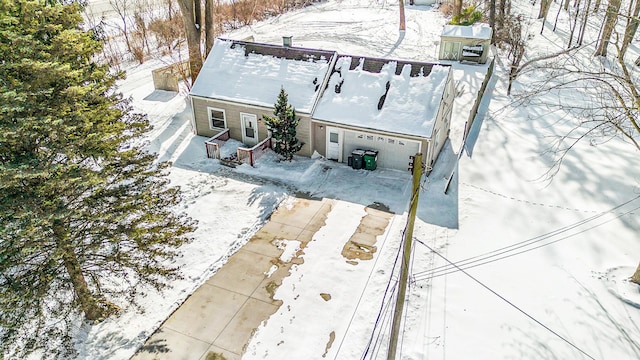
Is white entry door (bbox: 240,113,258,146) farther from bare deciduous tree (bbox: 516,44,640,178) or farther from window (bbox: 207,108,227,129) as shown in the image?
bare deciduous tree (bbox: 516,44,640,178)

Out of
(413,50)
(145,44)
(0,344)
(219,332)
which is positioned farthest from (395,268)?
(145,44)

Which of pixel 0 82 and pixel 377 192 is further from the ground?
pixel 0 82

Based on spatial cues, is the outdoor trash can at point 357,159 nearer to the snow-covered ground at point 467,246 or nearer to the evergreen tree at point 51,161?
the snow-covered ground at point 467,246

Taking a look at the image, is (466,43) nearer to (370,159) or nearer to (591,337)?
(370,159)

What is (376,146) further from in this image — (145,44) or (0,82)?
(145,44)

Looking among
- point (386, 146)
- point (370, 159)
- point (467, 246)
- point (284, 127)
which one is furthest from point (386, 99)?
point (467, 246)

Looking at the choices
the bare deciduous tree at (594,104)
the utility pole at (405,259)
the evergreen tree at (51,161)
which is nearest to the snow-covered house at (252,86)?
the bare deciduous tree at (594,104)

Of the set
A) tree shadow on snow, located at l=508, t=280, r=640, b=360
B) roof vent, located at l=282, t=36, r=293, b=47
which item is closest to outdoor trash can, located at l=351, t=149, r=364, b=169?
roof vent, located at l=282, t=36, r=293, b=47
